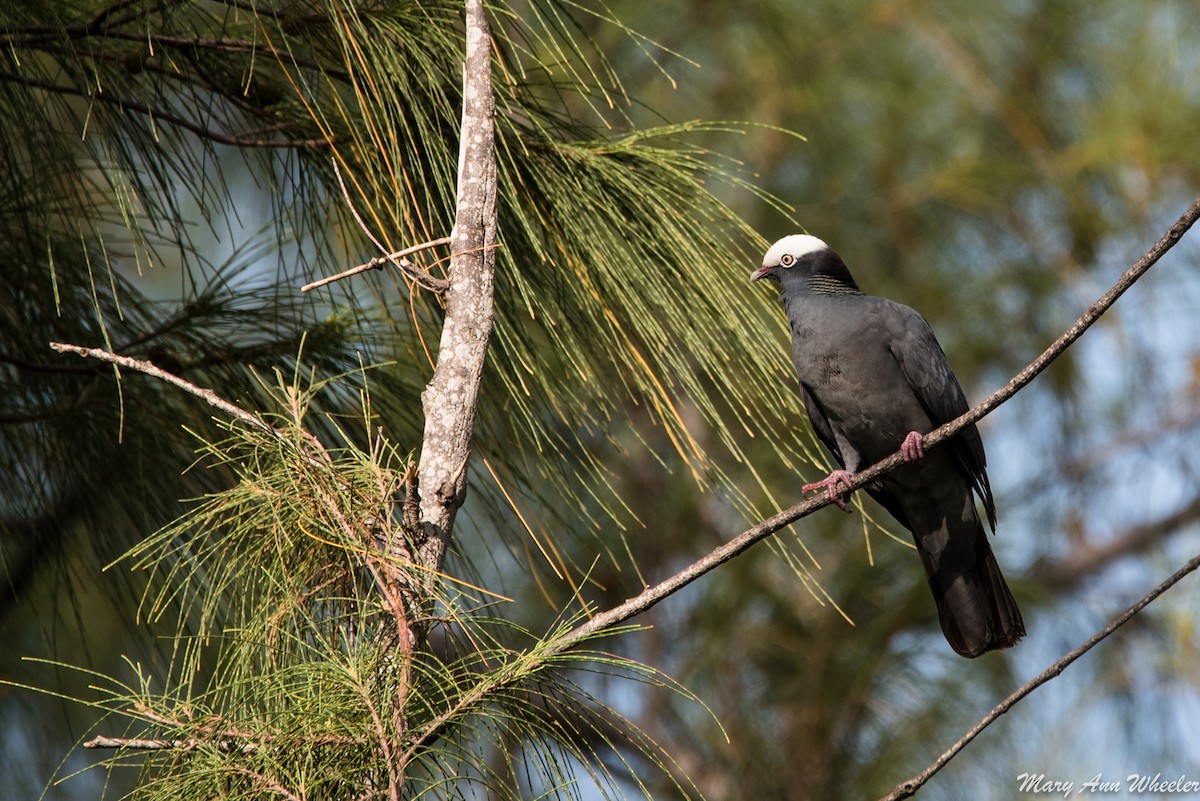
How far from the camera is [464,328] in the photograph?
146cm

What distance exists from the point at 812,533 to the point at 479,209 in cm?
341

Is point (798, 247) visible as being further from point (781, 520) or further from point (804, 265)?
point (781, 520)

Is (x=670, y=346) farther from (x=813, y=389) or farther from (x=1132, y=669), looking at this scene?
(x=1132, y=669)

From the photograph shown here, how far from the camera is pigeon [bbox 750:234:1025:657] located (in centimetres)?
268

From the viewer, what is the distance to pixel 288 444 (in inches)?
54.6

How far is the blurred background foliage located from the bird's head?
0.14 metres

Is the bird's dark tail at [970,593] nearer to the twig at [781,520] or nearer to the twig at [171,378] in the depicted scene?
the twig at [781,520]

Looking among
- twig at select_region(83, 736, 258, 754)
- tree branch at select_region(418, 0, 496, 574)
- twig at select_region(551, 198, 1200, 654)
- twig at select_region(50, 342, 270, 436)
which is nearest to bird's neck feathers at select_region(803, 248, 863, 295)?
twig at select_region(551, 198, 1200, 654)

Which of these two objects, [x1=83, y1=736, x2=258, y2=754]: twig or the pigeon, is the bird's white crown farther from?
[x1=83, y1=736, x2=258, y2=754]: twig

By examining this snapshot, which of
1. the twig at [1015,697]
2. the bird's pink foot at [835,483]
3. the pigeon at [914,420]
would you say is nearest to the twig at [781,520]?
the twig at [1015,697]

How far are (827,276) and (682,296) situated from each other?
1026 mm

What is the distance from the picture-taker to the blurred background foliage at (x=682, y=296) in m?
1.92

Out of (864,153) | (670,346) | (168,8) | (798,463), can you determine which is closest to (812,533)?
(798,463)

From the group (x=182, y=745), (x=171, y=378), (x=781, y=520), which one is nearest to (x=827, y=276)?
(x=781, y=520)
